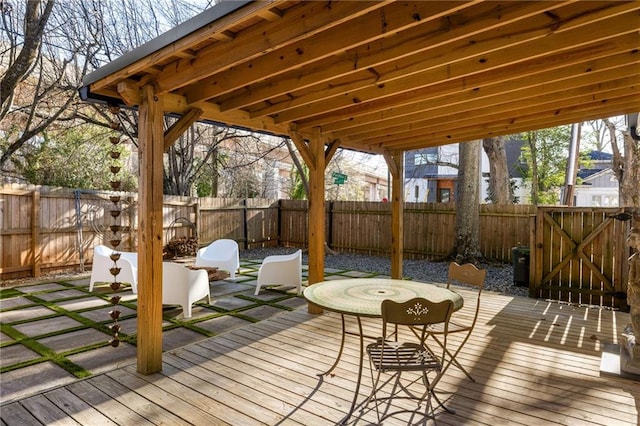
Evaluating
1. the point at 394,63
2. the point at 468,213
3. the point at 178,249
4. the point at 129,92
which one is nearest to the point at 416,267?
the point at 468,213

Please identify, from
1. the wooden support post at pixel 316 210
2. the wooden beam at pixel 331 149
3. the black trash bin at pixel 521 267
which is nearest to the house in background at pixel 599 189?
the black trash bin at pixel 521 267

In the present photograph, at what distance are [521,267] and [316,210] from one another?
3.77m

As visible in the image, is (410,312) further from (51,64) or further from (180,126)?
(51,64)

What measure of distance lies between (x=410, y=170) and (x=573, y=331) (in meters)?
15.1

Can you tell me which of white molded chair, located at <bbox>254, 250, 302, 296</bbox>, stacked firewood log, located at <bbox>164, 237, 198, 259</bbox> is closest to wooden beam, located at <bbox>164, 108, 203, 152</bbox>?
white molded chair, located at <bbox>254, 250, 302, 296</bbox>

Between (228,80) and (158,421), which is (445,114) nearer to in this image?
(228,80)

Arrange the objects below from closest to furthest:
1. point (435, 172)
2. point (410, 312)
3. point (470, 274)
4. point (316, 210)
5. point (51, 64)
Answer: point (410, 312) < point (470, 274) < point (316, 210) < point (51, 64) < point (435, 172)

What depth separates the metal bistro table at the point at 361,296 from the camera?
240cm

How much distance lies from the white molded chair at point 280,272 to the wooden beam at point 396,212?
5.04 ft

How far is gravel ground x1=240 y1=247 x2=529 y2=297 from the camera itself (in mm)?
6254

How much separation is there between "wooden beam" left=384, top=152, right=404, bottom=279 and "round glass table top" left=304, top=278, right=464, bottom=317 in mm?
2615

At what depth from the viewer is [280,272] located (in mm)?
5461

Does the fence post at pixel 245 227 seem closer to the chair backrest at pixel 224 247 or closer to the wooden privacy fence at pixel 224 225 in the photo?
the wooden privacy fence at pixel 224 225

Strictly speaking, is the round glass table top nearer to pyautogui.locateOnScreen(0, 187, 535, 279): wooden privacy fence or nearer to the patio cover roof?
the patio cover roof
